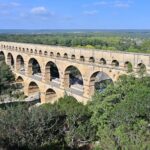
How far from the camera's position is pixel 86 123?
2555cm

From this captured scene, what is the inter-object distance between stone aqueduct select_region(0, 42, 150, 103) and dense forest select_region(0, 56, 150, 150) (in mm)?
10511

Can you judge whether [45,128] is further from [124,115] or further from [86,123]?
[124,115]

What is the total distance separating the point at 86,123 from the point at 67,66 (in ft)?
70.7

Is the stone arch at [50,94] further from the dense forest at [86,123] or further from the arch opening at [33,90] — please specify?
the dense forest at [86,123]

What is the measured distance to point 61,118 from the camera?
83.5 feet

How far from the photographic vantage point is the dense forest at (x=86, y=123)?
65.9 ft

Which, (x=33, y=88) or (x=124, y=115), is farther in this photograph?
(x=33, y=88)

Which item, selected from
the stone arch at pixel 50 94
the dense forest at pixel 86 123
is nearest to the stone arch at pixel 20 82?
the stone arch at pixel 50 94

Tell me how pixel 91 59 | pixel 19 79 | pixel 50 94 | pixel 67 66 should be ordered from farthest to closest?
pixel 19 79 < pixel 50 94 < pixel 91 59 < pixel 67 66

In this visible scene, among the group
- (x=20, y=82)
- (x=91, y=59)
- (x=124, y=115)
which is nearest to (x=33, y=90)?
(x=20, y=82)

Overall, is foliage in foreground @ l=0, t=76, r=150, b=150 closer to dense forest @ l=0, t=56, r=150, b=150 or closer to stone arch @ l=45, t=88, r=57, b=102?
dense forest @ l=0, t=56, r=150, b=150

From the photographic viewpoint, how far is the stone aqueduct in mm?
38469

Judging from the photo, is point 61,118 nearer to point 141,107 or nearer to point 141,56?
point 141,107

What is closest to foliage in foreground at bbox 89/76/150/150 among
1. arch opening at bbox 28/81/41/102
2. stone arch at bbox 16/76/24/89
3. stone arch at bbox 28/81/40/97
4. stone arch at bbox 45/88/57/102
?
stone arch at bbox 45/88/57/102
